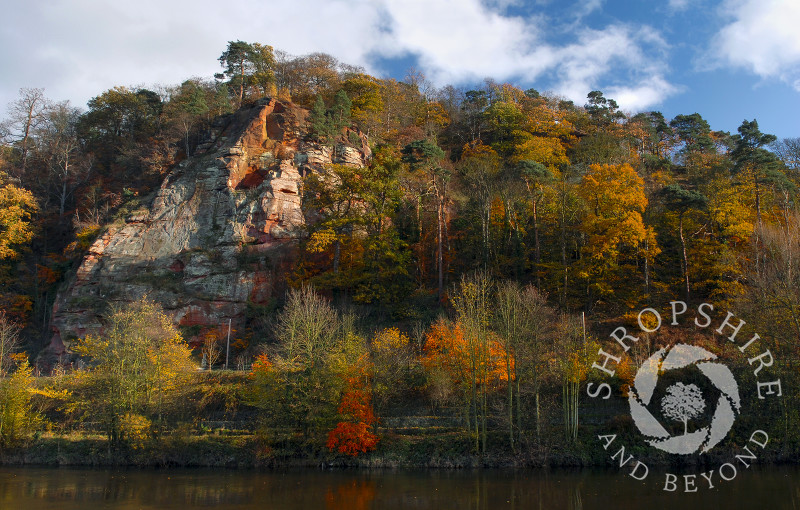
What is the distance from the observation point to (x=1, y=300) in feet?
136

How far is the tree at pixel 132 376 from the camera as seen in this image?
25.2m

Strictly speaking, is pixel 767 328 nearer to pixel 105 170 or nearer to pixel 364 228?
pixel 364 228

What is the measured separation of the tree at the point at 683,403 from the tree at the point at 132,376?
23244 mm

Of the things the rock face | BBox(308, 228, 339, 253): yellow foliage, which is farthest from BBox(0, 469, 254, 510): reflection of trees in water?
BBox(308, 228, 339, 253): yellow foliage

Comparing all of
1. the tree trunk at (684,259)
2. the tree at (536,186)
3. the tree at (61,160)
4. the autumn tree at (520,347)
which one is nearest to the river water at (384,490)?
the autumn tree at (520,347)

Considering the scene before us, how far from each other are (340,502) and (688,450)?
14.3 m

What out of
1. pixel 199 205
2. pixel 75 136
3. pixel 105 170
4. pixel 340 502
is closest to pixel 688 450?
pixel 340 502

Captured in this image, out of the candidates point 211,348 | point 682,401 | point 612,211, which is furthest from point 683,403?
point 211,348

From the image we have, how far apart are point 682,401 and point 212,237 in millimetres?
33446

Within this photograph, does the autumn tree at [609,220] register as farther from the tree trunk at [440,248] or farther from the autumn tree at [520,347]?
the tree trunk at [440,248]

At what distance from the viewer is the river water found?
1631 centimetres

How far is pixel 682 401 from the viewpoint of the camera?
79.9ft

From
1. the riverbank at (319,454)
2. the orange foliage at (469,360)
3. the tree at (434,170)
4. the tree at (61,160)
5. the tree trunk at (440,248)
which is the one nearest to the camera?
the riverbank at (319,454)

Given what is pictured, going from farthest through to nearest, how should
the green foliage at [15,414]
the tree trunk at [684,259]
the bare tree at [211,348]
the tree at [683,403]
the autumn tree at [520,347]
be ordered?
the bare tree at [211,348] < the tree trunk at [684,259] < the green foliage at [15,414] < the autumn tree at [520,347] < the tree at [683,403]
